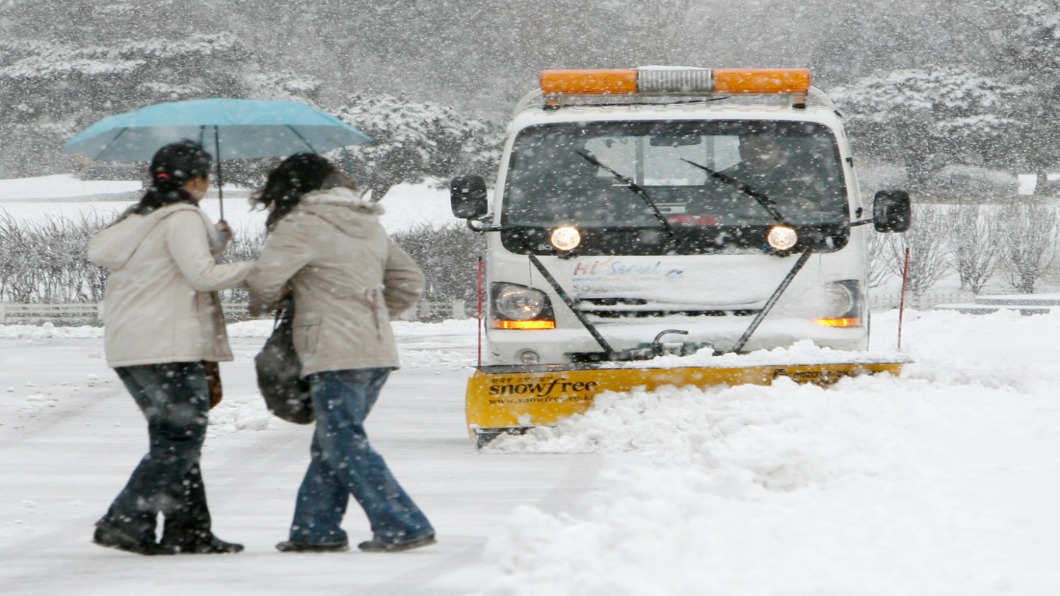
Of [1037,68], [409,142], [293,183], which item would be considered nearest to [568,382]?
[293,183]

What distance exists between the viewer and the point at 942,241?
3059cm

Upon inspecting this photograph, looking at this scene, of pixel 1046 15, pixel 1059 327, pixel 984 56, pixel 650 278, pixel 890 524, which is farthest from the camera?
pixel 984 56

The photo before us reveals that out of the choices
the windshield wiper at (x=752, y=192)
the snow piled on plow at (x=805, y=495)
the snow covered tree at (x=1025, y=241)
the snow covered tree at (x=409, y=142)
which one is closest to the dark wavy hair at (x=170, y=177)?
the snow piled on plow at (x=805, y=495)

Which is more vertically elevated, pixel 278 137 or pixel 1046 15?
pixel 1046 15

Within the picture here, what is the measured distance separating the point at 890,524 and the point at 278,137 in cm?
387

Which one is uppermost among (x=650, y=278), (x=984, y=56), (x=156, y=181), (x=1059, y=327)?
(x=984, y=56)

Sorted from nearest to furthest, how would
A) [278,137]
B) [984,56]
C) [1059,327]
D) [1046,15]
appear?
[278,137], [1059,327], [1046,15], [984,56]

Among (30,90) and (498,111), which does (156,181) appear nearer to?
(30,90)

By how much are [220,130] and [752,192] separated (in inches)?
113

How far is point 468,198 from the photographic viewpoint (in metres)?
8.56

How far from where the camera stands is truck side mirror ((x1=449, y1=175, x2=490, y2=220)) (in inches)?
336

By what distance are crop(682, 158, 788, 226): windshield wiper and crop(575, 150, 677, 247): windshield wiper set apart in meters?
0.34

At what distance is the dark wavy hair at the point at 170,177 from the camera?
17.8 feet

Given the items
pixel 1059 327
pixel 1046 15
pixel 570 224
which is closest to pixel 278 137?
pixel 570 224
